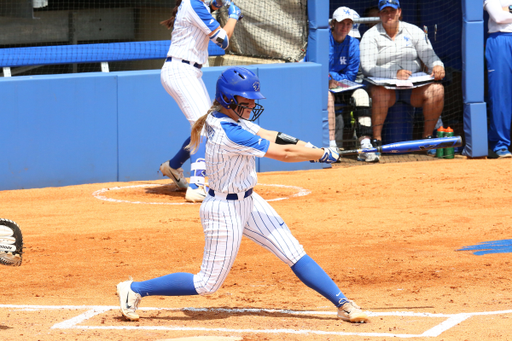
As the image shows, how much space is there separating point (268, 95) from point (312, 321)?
5918mm

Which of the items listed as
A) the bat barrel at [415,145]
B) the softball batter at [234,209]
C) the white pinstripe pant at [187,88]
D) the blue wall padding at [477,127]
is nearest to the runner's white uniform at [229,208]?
the softball batter at [234,209]

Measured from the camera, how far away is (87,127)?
8.83 meters

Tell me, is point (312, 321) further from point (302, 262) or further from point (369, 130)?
point (369, 130)

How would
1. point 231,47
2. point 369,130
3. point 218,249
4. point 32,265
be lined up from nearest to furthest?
point 218,249, point 32,265, point 369,130, point 231,47

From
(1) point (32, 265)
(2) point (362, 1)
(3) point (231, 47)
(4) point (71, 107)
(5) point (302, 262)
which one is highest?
(2) point (362, 1)

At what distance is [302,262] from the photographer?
13.0 ft

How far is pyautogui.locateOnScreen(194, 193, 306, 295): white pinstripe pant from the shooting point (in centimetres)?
383

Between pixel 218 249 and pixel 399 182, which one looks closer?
pixel 218 249

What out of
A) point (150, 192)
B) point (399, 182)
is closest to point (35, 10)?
point (150, 192)

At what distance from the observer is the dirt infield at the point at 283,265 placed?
384cm

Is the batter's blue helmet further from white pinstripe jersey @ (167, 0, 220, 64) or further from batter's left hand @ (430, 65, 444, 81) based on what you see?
batter's left hand @ (430, 65, 444, 81)

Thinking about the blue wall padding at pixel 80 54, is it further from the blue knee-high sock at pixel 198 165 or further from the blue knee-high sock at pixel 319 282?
the blue knee-high sock at pixel 319 282

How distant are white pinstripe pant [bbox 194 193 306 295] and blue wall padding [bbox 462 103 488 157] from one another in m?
7.32

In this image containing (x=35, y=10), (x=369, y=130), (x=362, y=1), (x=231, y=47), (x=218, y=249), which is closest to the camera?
(x=218, y=249)
